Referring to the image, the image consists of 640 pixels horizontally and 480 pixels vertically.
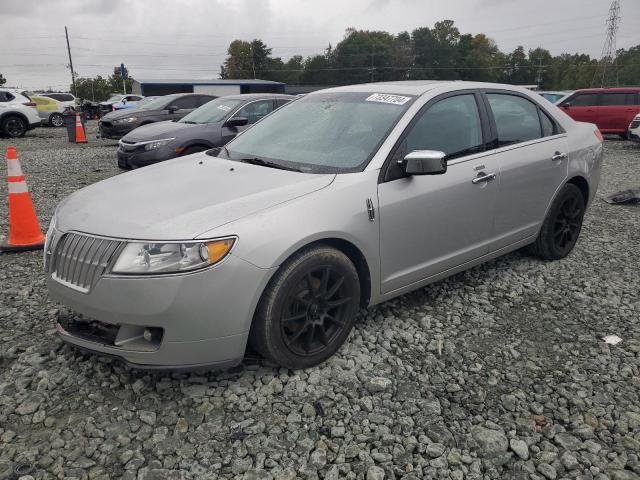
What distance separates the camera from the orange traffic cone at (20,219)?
4.75 m

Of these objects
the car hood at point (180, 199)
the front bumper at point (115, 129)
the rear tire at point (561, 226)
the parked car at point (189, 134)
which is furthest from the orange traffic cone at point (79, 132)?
the rear tire at point (561, 226)

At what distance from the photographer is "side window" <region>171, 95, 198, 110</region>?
47.6 ft

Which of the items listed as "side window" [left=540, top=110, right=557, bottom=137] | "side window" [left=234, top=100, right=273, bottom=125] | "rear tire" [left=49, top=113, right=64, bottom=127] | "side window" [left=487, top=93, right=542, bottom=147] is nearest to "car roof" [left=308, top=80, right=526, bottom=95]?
"side window" [left=487, top=93, right=542, bottom=147]

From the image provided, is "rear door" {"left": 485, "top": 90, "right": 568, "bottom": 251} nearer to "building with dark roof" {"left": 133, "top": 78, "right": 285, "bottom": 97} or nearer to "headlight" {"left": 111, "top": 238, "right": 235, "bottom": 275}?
"headlight" {"left": 111, "top": 238, "right": 235, "bottom": 275}

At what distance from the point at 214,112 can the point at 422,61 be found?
86.8 metres

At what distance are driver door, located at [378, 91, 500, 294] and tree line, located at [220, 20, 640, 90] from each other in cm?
8332

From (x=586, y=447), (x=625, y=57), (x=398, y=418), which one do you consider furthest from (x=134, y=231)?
(x=625, y=57)

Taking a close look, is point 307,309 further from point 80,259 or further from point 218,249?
point 80,259

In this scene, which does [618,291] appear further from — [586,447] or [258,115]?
[258,115]

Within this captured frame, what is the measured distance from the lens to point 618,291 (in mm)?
4113

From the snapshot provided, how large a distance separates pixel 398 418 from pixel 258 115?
7373mm

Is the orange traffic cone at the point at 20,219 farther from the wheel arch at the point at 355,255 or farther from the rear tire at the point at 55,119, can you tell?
the rear tire at the point at 55,119

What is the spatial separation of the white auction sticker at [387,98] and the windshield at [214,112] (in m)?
5.41

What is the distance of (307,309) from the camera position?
9.30ft
